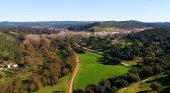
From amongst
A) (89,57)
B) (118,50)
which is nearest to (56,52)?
(89,57)

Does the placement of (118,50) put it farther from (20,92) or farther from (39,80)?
(20,92)

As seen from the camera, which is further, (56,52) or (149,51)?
(56,52)

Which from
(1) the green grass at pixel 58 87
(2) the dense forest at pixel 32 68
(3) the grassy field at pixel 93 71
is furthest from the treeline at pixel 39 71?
(3) the grassy field at pixel 93 71

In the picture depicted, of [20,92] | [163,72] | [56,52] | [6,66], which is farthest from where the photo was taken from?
[56,52]

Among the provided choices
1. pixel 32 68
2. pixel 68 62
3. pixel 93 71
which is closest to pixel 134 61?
pixel 93 71

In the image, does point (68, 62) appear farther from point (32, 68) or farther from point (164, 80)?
point (164, 80)

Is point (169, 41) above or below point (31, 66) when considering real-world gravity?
above

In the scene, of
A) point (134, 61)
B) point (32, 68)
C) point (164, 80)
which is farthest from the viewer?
point (134, 61)
